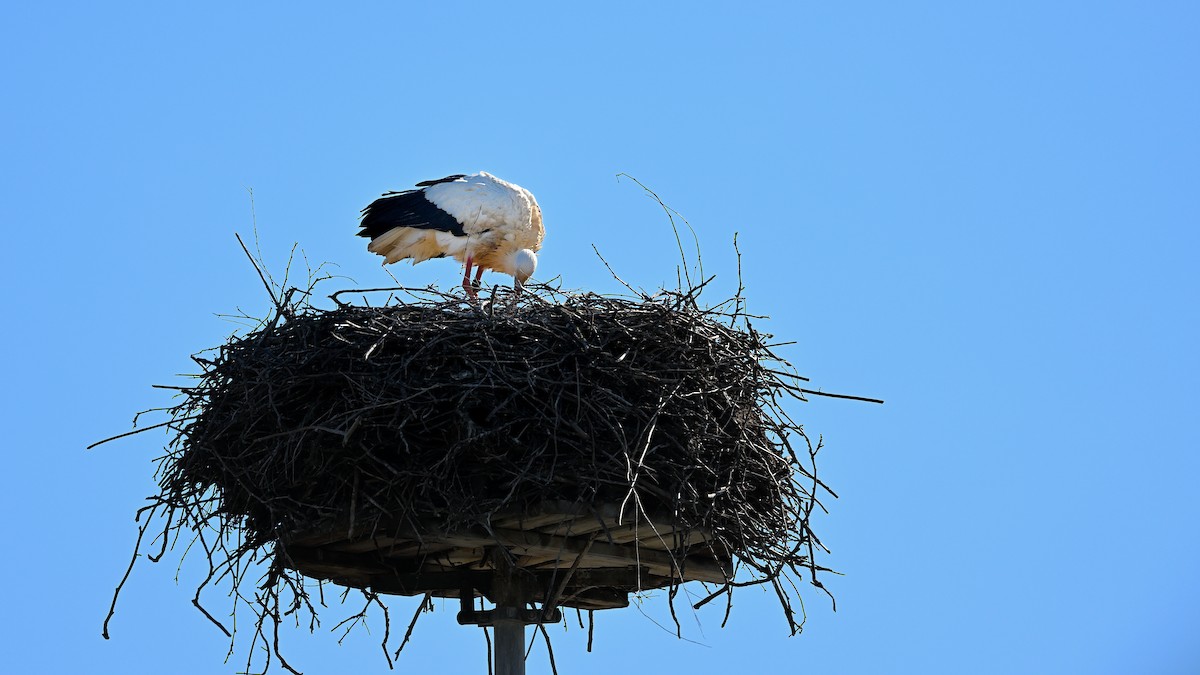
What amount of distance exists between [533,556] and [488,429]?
0.96 m

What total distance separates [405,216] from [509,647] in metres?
3.88

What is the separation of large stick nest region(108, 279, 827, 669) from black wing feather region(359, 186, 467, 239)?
3.06 meters

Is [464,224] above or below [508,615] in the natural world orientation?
above

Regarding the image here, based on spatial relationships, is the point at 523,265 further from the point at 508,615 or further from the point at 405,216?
the point at 508,615

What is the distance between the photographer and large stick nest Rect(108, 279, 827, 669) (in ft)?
21.9

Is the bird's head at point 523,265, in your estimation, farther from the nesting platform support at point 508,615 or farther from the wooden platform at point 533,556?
the nesting platform support at point 508,615

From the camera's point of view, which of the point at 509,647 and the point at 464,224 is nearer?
the point at 509,647

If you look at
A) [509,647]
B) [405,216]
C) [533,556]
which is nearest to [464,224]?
[405,216]

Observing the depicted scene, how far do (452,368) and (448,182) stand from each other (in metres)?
3.83

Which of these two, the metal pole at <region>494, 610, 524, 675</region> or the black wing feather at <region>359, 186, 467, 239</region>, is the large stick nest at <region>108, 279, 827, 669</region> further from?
the black wing feather at <region>359, 186, 467, 239</region>

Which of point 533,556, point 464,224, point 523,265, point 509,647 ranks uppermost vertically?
point 464,224

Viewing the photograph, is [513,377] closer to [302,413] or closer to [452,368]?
[452,368]

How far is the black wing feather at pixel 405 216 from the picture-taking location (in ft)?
34.1

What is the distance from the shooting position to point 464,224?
1035cm
